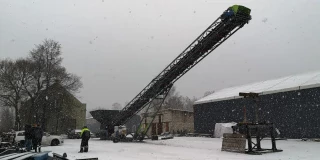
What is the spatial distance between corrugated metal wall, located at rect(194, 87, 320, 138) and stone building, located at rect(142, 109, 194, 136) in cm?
1021

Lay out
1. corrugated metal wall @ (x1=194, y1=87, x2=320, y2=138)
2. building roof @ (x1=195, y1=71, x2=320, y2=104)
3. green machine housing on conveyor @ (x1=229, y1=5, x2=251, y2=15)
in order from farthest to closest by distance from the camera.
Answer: building roof @ (x1=195, y1=71, x2=320, y2=104)
corrugated metal wall @ (x1=194, y1=87, x2=320, y2=138)
green machine housing on conveyor @ (x1=229, y1=5, x2=251, y2=15)

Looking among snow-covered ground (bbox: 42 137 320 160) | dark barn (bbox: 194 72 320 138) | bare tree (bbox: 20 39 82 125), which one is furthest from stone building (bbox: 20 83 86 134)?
snow-covered ground (bbox: 42 137 320 160)

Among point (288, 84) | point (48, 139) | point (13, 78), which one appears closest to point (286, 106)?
point (288, 84)

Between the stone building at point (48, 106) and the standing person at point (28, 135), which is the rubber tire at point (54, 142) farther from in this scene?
the stone building at point (48, 106)

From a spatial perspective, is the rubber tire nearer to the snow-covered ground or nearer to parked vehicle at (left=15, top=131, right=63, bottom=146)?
parked vehicle at (left=15, top=131, right=63, bottom=146)

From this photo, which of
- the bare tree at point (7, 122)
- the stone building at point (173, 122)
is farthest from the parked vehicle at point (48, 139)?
the bare tree at point (7, 122)

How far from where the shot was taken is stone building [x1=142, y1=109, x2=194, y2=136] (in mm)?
41281

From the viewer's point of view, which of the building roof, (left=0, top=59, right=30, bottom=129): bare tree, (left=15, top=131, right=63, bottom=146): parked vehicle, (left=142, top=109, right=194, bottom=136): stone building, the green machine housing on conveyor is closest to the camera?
the green machine housing on conveyor

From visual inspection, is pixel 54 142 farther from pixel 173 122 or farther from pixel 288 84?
pixel 288 84

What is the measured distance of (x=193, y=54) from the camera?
2000 centimetres

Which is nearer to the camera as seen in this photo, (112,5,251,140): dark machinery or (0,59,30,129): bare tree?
(112,5,251,140): dark machinery

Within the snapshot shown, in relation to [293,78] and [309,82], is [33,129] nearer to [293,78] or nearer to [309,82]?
[309,82]

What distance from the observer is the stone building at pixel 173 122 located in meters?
41.3

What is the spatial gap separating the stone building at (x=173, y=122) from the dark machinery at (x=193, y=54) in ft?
47.1
